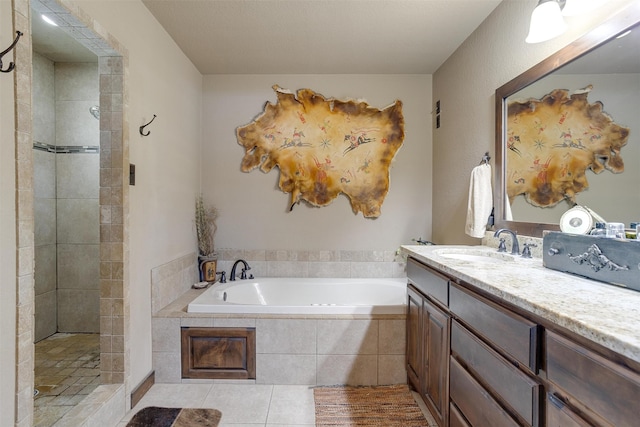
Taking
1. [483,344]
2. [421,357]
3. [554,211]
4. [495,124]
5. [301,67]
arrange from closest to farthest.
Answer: [483,344] → [554,211] → [421,357] → [495,124] → [301,67]

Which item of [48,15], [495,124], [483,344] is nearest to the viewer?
[483,344]

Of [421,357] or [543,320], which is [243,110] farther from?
[543,320]

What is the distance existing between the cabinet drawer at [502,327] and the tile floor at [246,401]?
975mm

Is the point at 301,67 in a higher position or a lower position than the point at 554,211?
higher

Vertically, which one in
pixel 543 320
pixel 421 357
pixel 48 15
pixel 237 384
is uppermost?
pixel 48 15

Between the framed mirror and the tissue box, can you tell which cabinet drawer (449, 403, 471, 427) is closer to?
the tissue box

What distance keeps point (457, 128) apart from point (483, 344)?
6.24ft

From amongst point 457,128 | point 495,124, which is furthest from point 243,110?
point 495,124

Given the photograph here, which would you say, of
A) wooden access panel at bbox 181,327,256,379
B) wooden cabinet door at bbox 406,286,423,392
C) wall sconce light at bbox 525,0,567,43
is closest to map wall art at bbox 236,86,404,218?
wooden cabinet door at bbox 406,286,423,392

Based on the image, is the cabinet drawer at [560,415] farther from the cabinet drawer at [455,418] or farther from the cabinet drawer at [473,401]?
the cabinet drawer at [455,418]

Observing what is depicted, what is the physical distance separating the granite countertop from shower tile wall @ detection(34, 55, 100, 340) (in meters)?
2.83

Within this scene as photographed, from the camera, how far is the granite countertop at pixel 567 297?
0.67 m

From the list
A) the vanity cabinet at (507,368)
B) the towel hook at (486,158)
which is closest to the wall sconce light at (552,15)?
the towel hook at (486,158)

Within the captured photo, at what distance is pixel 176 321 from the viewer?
2.14 meters
